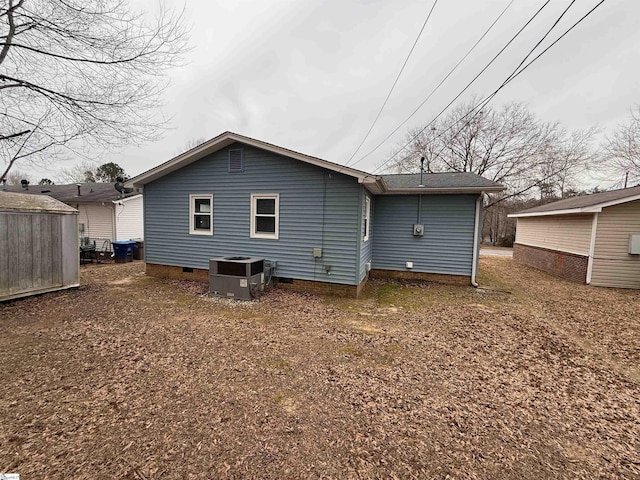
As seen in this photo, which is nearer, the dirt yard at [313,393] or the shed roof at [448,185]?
the dirt yard at [313,393]

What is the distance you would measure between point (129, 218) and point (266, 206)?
11.0 m

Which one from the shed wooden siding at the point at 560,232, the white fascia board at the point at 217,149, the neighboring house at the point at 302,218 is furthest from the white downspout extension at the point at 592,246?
the white fascia board at the point at 217,149

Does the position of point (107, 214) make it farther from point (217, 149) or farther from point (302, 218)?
point (302, 218)

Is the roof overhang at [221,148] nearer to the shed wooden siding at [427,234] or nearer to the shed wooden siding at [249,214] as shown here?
the shed wooden siding at [249,214]

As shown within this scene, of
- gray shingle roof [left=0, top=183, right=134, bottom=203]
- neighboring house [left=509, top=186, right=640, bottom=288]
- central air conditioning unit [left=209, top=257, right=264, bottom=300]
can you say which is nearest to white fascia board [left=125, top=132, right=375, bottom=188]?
central air conditioning unit [left=209, top=257, right=264, bottom=300]

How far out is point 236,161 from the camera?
7.61 m

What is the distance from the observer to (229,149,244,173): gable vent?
7.54m

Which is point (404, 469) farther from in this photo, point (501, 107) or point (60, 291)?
point (501, 107)

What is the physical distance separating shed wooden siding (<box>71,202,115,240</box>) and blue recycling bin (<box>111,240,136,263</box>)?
1826 millimetres

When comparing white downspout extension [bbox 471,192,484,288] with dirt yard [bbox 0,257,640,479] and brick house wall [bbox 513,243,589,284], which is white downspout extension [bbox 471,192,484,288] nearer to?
dirt yard [bbox 0,257,640,479]

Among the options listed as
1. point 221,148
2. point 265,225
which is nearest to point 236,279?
point 265,225

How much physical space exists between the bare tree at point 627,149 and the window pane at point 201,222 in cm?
2637

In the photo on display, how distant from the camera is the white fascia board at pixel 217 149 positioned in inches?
253

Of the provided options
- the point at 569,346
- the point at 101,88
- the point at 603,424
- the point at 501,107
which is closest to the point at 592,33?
the point at 569,346
